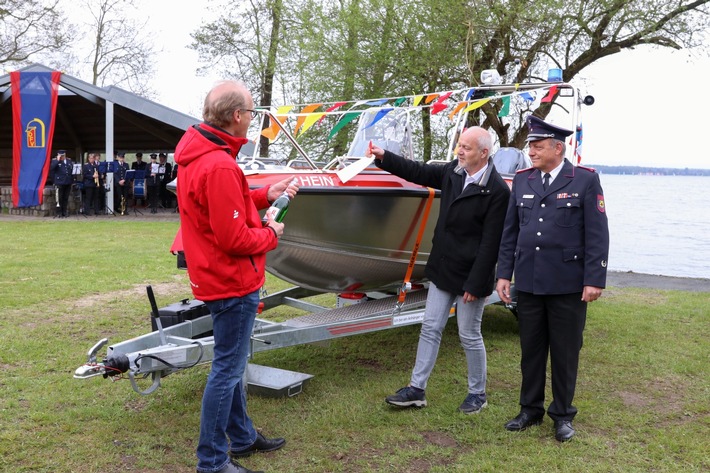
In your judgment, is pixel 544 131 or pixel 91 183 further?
pixel 91 183

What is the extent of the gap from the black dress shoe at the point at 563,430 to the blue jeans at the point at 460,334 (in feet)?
1.87

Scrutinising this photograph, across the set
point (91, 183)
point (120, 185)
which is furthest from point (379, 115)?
point (120, 185)

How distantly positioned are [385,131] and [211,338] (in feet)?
8.59

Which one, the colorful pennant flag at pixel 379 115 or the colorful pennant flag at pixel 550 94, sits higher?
the colorful pennant flag at pixel 550 94

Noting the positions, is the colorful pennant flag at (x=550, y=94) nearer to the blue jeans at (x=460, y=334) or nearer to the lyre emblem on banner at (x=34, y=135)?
the blue jeans at (x=460, y=334)

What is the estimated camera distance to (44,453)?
3557 mm

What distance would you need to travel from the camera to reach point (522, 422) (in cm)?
406

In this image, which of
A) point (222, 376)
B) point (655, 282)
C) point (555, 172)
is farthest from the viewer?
point (655, 282)

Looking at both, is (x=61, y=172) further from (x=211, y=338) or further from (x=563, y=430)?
(x=563, y=430)

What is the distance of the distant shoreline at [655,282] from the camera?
996 cm

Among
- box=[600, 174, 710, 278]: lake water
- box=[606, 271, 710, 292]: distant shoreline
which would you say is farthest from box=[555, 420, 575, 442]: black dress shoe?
box=[600, 174, 710, 278]: lake water

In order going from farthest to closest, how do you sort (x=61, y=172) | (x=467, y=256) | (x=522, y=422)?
(x=61, y=172), (x=467, y=256), (x=522, y=422)

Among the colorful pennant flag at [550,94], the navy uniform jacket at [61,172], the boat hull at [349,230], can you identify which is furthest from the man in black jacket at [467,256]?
the navy uniform jacket at [61,172]

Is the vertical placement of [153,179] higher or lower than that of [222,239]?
lower
